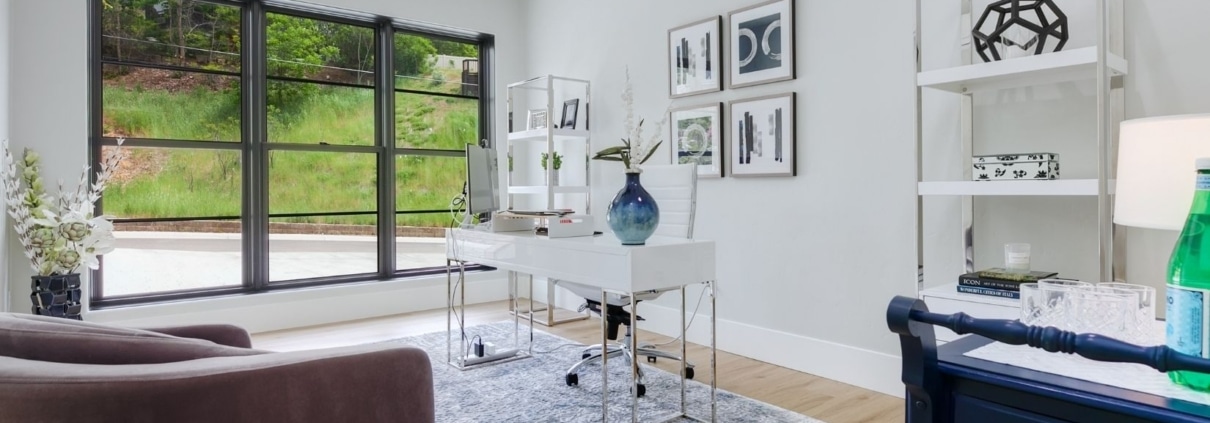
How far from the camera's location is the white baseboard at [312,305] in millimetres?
3910

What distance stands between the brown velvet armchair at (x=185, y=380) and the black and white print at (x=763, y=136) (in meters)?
2.58

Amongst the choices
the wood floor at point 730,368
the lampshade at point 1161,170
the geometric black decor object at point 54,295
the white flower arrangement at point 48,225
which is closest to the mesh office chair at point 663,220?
the wood floor at point 730,368

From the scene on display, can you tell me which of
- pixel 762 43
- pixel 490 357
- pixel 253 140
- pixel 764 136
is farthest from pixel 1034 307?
pixel 253 140

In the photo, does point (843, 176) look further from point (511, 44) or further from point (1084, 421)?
point (511, 44)

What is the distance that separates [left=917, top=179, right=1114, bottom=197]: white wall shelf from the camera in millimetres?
2023

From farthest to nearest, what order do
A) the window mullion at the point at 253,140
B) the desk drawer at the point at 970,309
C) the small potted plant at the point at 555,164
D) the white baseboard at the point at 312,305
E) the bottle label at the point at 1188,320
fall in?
the small potted plant at the point at 555,164 < the window mullion at the point at 253,140 < the white baseboard at the point at 312,305 < the desk drawer at the point at 970,309 < the bottle label at the point at 1188,320

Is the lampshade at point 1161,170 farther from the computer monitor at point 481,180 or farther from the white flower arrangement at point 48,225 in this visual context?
the white flower arrangement at point 48,225

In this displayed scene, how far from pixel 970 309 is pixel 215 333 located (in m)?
2.42

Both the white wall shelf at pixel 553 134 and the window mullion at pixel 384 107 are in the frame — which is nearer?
the white wall shelf at pixel 553 134

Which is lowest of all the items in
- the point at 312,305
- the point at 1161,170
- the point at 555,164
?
the point at 312,305

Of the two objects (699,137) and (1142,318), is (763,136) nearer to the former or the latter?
(699,137)

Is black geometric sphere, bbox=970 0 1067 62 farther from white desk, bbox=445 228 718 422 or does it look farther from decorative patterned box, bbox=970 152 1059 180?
white desk, bbox=445 228 718 422

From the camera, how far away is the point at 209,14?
4.21m

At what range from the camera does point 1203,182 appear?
0.75 metres
